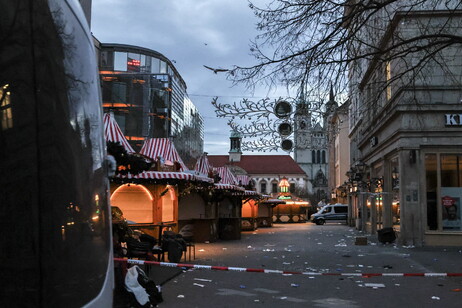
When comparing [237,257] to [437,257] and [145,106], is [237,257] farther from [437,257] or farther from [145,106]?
[145,106]

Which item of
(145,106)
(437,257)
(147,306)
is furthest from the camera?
(145,106)

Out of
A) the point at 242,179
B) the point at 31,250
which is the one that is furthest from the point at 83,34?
the point at 242,179

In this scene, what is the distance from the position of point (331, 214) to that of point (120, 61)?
28.3 m

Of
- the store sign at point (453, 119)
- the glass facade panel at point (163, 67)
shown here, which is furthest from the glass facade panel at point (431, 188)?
the glass facade panel at point (163, 67)

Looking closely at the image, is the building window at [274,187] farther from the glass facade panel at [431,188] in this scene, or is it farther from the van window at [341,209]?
the glass facade panel at [431,188]

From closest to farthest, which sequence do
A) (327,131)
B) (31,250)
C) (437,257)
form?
(31,250)
(327,131)
(437,257)

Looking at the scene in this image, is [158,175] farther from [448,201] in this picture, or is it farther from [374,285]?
[448,201]

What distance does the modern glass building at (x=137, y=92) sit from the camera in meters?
49.3

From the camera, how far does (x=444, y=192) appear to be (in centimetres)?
2067

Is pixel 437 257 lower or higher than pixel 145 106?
lower

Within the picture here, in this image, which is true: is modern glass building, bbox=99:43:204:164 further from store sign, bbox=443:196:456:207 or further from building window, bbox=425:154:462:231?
store sign, bbox=443:196:456:207

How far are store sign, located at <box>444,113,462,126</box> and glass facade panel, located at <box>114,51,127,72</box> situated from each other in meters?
37.6

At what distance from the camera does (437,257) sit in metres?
16.5

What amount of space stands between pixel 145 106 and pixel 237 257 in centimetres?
3530
